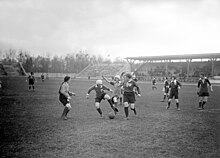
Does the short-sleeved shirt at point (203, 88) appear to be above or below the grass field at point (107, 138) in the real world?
above

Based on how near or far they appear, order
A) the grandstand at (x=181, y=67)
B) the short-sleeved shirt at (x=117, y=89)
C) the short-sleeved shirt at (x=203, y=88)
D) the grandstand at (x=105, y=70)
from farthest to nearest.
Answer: the grandstand at (x=105, y=70) < the grandstand at (x=181, y=67) < the short-sleeved shirt at (x=117, y=89) < the short-sleeved shirt at (x=203, y=88)

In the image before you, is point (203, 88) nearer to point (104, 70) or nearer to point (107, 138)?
point (107, 138)

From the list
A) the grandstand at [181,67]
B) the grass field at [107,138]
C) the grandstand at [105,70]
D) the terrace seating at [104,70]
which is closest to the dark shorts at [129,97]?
the grass field at [107,138]

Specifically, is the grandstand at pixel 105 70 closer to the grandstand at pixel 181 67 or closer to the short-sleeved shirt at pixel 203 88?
the grandstand at pixel 181 67

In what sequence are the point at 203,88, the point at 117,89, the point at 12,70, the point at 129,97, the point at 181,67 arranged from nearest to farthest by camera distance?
1. the point at 129,97
2. the point at 203,88
3. the point at 117,89
4. the point at 181,67
5. the point at 12,70

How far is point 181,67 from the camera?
58250 mm

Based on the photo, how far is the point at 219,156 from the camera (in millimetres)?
5098

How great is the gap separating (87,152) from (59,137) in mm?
1598

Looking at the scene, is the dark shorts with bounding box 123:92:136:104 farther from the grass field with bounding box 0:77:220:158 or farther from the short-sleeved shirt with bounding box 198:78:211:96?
the short-sleeved shirt with bounding box 198:78:211:96

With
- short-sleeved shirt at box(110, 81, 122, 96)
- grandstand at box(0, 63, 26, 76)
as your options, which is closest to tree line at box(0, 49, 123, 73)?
grandstand at box(0, 63, 26, 76)

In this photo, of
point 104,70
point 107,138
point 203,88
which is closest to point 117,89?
point 203,88

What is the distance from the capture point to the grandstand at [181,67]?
50.4 meters

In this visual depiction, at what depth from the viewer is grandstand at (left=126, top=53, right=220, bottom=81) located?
1986 inches

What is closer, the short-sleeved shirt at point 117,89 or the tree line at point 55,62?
the short-sleeved shirt at point 117,89
